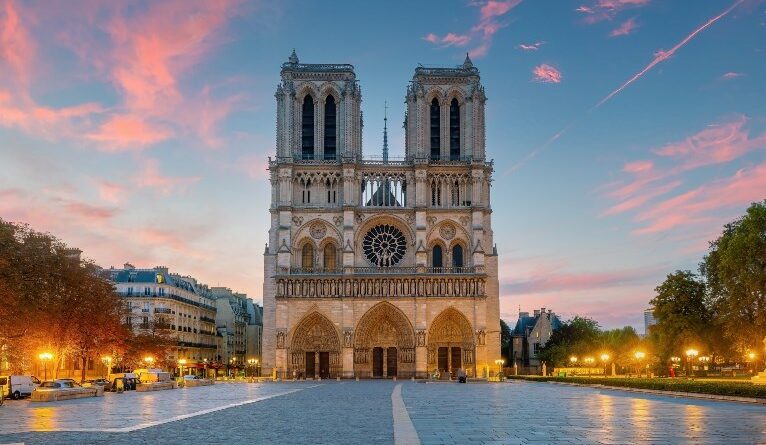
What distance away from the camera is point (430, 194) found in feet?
278

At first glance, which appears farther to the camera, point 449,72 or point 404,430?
point 449,72

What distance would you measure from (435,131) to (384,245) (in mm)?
13199

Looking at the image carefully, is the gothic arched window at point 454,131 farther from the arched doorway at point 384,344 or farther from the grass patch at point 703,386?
the grass patch at point 703,386

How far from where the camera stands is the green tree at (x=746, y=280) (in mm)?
52594

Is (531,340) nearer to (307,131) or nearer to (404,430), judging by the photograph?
(307,131)

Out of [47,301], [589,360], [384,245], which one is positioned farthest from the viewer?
[589,360]

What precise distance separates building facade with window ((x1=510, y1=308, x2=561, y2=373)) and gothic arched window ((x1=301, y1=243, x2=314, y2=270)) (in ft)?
112

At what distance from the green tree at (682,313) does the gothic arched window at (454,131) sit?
95.6 ft

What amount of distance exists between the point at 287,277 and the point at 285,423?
60263 mm

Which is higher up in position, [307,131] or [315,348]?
[307,131]

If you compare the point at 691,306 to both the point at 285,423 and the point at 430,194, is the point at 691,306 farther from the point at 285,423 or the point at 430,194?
the point at 285,423

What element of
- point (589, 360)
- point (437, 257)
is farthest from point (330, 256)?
point (589, 360)

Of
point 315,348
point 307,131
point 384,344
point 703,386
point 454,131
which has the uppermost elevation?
point 454,131

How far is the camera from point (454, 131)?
288 ft
